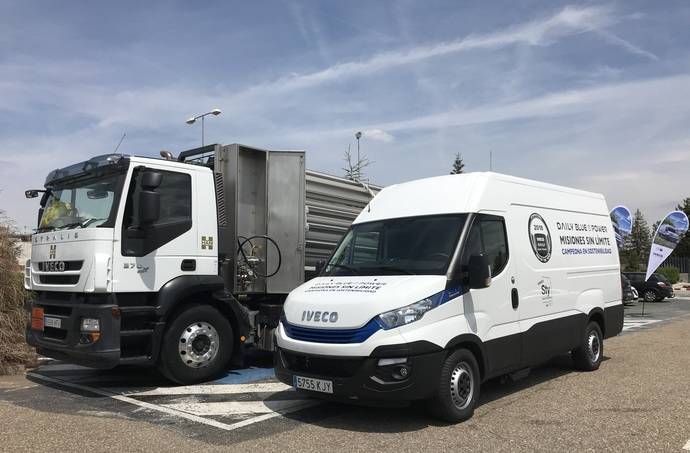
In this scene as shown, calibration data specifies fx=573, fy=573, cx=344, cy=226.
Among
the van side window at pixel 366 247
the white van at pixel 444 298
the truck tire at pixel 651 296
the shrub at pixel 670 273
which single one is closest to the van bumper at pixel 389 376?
the white van at pixel 444 298

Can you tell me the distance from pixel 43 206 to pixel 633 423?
7862 millimetres

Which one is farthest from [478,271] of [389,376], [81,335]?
[81,335]

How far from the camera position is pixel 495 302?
20.5ft

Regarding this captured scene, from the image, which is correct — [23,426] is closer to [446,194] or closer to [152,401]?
[152,401]

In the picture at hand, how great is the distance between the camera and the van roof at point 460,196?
21.2 ft

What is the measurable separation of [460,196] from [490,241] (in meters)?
0.61

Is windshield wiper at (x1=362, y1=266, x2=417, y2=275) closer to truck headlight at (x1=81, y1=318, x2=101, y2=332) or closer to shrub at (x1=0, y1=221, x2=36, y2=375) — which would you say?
truck headlight at (x1=81, y1=318, x2=101, y2=332)

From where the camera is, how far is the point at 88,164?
292 inches

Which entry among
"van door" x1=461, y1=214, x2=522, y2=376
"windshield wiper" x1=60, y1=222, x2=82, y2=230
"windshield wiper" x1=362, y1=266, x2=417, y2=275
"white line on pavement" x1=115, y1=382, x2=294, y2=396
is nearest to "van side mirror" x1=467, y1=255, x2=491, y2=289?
"van door" x1=461, y1=214, x2=522, y2=376

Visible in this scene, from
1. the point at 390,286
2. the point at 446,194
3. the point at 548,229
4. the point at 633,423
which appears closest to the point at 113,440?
the point at 390,286

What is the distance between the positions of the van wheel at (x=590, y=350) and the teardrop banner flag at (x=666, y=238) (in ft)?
42.8

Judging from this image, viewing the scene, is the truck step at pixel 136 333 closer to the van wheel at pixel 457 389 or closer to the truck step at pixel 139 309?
the truck step at pixel 139 309

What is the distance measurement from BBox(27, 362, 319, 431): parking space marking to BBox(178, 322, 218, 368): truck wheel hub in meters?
0.33

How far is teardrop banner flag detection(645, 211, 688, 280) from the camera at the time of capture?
19719 millimetres
